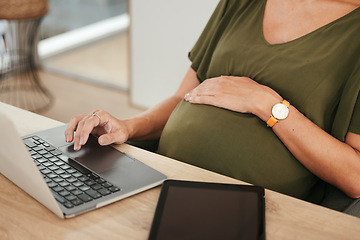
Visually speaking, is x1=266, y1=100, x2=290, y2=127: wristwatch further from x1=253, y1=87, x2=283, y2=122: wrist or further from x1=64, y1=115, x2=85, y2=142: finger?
x1=64, y1=115, x2=85, y2=142: finger

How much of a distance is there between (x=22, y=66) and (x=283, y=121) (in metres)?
2.97

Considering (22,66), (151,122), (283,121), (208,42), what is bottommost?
(22,66)

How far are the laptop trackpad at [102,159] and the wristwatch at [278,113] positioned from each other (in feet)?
1.20

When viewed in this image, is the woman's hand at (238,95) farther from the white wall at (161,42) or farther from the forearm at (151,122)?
the white wall at (161,42)

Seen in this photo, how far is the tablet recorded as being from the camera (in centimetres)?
75

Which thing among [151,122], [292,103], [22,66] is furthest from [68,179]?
[22,66]

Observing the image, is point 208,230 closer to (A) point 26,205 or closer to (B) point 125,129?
(A) point 26,205

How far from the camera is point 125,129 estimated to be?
119 centimetres

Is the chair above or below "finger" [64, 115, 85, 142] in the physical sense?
below

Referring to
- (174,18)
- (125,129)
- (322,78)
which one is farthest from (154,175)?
(174,18)

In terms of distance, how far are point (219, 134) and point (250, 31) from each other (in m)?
0.34

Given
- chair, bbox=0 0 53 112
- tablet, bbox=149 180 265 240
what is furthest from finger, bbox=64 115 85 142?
chair, bbox=0 0 53 112

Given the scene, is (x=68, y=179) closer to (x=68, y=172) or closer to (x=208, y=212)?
(x=68, y=172)

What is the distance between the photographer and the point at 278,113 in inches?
44.5
